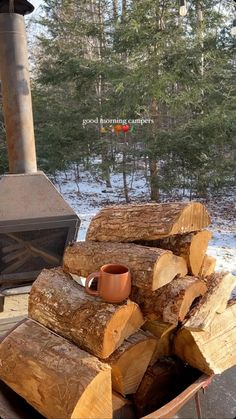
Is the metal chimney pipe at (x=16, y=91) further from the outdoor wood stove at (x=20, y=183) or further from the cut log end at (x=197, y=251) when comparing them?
the cut log end at (x=197, y=251)

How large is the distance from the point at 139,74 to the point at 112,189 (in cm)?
371

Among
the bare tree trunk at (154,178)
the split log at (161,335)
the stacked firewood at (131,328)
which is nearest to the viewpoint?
the stacked firewood at (131,328)

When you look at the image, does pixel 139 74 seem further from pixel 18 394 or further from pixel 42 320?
pixel 18 394

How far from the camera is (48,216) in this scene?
2939mm

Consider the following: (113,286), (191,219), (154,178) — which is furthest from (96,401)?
(154,178)

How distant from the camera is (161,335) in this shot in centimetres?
175

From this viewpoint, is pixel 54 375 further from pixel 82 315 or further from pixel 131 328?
pixel 131 328

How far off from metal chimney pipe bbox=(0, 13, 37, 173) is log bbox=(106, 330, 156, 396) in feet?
6.28

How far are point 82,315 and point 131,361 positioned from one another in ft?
1.01

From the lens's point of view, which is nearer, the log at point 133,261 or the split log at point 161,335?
the log at point 133,261

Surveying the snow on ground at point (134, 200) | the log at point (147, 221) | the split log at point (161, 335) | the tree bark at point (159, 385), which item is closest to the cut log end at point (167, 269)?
the log at point (147, 221)

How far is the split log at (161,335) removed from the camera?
175 centimetres

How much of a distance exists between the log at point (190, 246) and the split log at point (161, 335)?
12.6 inches

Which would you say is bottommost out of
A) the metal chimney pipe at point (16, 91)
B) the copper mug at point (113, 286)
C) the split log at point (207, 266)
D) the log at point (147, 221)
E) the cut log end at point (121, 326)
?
the cut log end at point (121, 326)
